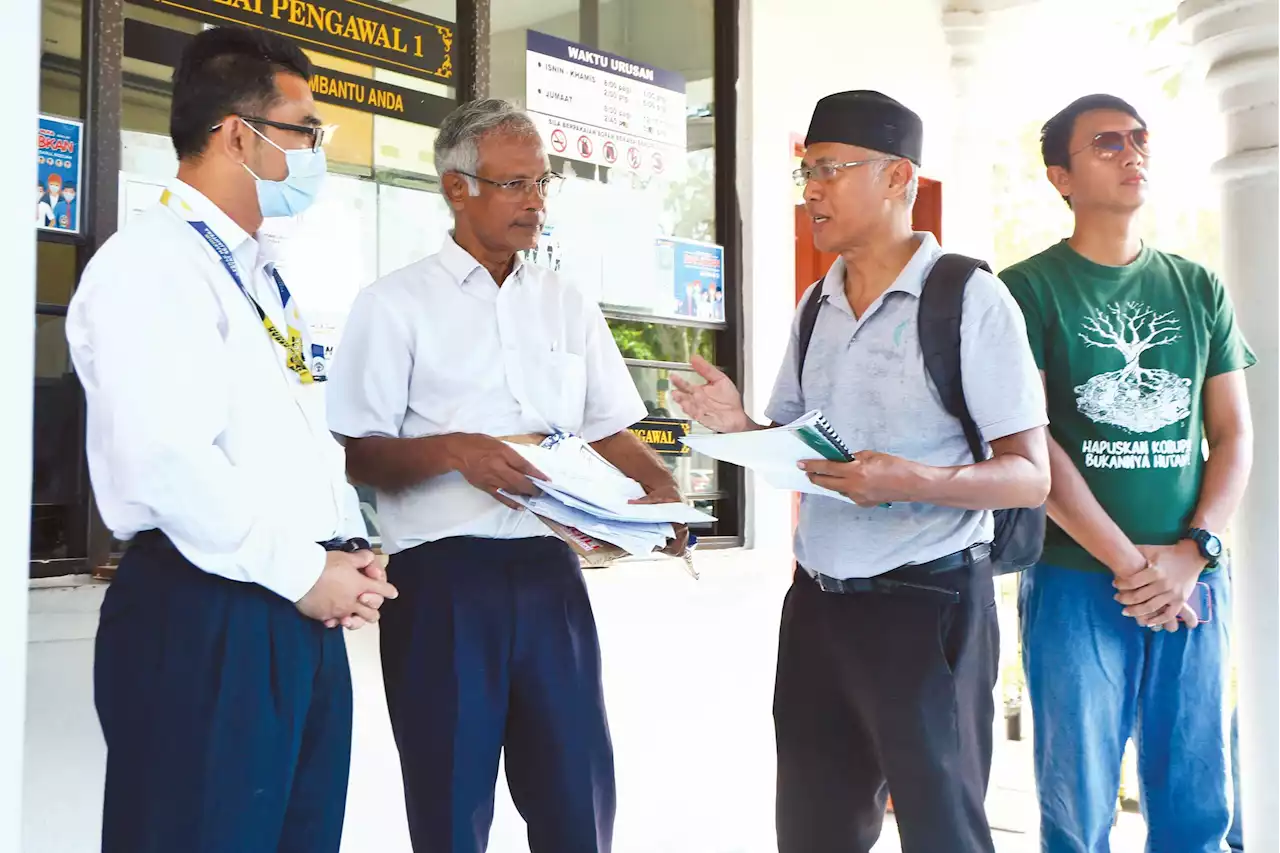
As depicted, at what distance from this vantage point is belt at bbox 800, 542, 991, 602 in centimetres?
217

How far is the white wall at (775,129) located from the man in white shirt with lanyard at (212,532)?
2552 millimetres

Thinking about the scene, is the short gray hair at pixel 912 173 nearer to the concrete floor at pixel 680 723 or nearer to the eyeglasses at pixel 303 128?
the eyeglasses at pixel 303 128

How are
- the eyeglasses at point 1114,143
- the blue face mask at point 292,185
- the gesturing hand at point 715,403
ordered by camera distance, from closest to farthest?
the blue face mask at point 292,185, the gesturing hand at point 715,403, the eyeglasses at point 1114,143

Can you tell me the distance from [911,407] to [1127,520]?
82cm

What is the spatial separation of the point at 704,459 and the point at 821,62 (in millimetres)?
1604

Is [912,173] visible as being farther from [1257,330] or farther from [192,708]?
[192,708]

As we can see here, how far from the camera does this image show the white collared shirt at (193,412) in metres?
1.66

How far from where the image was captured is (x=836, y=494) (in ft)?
6.95

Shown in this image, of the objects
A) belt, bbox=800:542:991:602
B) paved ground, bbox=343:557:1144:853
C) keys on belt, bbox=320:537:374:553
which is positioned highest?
keys on belt, bbox=320:537:374:553

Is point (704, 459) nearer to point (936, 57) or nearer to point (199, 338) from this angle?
point (936, 57)

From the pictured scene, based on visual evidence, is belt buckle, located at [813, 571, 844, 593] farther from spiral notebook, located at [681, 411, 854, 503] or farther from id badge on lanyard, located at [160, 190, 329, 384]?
id badge on lanyard, located at [160, 190, 329, 384]

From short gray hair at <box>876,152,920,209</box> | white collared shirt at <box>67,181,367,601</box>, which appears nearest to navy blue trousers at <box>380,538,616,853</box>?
white collared shirt at <box>67,181,367,601</box>

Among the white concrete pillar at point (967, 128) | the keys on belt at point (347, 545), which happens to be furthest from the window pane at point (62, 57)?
the white concrete pillar at point (967, 128)

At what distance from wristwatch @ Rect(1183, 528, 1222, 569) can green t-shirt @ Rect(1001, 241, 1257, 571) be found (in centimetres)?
4
